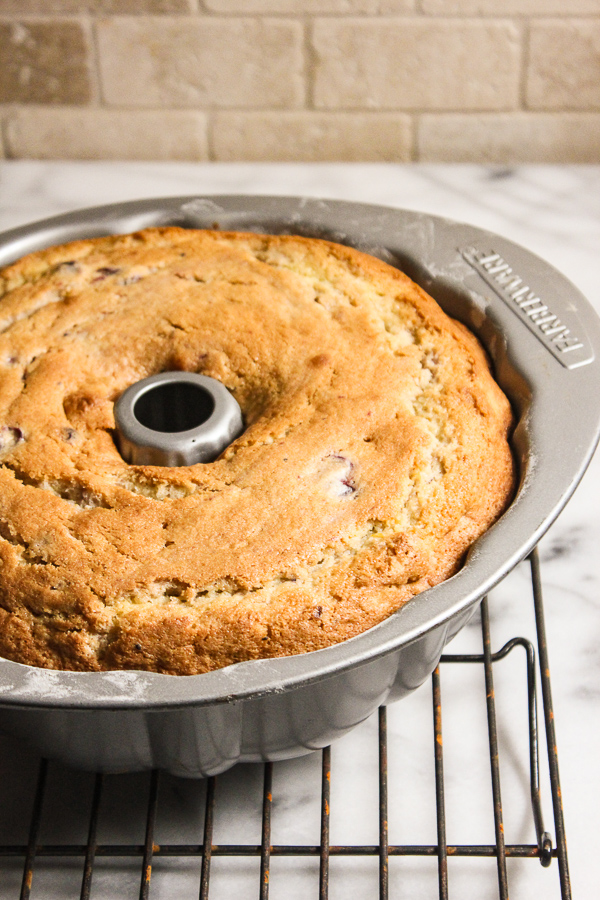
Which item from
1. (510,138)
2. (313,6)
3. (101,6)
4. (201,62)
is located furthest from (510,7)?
(101,6)

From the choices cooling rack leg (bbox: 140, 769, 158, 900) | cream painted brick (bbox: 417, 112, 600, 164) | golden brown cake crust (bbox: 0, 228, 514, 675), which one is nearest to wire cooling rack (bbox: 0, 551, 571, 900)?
cooling rack leg (bbox: 140, 769, 158, 900)

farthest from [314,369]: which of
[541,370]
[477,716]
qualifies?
[477,716]

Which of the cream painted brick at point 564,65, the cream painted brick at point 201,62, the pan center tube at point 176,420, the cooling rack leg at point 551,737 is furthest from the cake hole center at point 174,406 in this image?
the cream painted brick at point 564,65

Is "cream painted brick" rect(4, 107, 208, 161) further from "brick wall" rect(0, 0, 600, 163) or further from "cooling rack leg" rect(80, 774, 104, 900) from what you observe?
"cooling rack leg" rect(80, 774, 104, 900)

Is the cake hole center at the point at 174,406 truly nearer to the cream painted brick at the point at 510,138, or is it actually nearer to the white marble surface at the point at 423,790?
the white marble surface at the point at 423,790

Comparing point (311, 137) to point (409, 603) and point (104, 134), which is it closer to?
point (104, 134)
